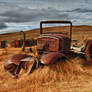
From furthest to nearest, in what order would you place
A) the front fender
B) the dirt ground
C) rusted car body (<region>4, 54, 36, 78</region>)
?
rusted car body (<region>4, 54, 36, 78</region>) < the front fender < the dirt ground

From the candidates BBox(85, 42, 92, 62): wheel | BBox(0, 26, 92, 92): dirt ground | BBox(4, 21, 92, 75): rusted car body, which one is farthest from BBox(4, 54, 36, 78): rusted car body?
BBox(85, 42, 92, 62): wheel

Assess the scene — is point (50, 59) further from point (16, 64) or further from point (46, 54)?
point (16, 64)

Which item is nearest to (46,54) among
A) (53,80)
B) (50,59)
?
(50,59)

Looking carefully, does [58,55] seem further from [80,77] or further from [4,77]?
[4,77]

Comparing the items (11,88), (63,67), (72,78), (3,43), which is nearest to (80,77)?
(72,78)

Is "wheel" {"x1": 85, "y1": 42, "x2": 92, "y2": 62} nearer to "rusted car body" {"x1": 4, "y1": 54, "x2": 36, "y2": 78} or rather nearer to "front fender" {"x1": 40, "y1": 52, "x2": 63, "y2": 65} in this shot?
"front fender" {"x1": 40, "y1": 52, "x2": 63, "y2": 65}

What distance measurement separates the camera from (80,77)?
5.19 meters

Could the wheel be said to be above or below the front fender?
below

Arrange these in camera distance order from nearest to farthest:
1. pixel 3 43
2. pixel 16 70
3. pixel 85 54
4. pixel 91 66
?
1. pixel 16 70
2. pixel 91 66
3. pixel 85 54
4. pixel 3 43

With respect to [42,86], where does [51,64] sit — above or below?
above

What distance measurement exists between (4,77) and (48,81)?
1.85 metres

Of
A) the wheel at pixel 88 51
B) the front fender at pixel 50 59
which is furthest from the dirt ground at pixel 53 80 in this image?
the wheel at pixel 88 51

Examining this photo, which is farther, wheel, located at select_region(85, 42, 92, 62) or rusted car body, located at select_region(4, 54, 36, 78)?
wheel, located at select_region(85, 42, 92, 62)

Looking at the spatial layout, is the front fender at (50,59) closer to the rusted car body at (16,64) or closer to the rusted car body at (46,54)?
the rusted car body at (46,54)
